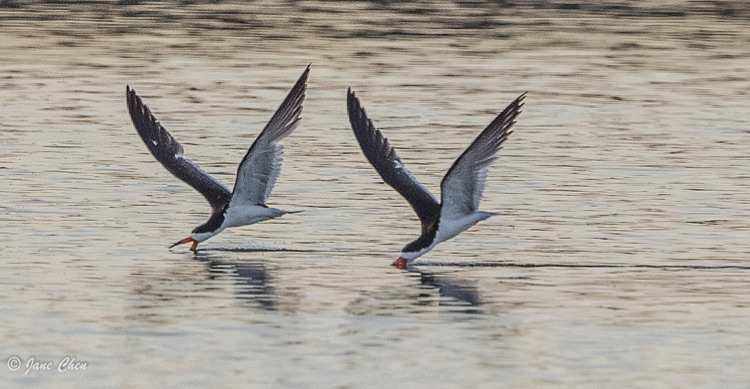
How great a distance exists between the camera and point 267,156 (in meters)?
17.8

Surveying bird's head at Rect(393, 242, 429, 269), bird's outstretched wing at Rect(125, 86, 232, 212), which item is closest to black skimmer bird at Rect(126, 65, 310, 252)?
bird's outstretched wing at Rect(125, 86, 232, 212)

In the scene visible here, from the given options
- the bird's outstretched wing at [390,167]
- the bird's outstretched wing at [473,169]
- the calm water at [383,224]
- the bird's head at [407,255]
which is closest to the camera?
the calm water at [383,224]

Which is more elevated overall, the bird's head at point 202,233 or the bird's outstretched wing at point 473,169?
the bird's outstretched wing at point 473,169

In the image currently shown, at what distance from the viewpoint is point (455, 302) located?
1567cm

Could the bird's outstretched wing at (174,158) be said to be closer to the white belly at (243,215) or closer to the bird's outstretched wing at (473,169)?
the white belly at (243,215)

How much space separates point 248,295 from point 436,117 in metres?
11.8

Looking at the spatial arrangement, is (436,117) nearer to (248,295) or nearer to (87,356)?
(248,295)

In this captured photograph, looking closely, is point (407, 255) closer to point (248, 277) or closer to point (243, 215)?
point (248, 277)

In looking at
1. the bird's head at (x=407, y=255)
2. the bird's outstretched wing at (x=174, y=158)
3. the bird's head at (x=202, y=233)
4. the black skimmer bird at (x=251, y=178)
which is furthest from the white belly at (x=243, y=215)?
the bird's head at (x=407, y=255)

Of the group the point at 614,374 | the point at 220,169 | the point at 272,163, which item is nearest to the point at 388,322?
the point at 614,374

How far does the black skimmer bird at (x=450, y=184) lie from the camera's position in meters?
16.5

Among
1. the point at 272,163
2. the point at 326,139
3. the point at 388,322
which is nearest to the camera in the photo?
the point at 388,322

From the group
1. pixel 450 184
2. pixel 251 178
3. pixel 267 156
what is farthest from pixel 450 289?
pixel 251 178

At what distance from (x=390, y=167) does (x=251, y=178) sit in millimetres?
1103
